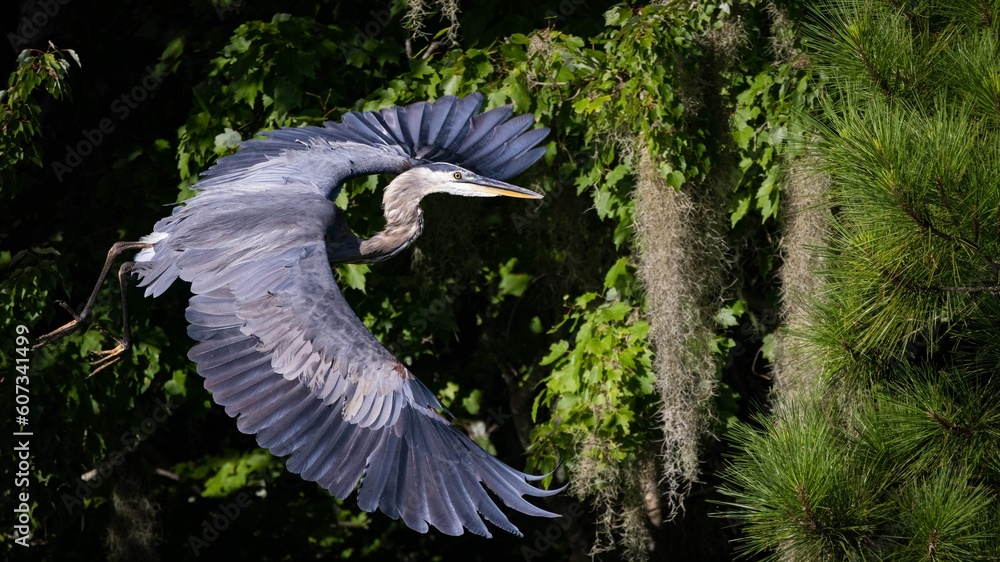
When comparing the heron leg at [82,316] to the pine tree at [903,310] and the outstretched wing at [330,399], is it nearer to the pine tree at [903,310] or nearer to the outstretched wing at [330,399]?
the outstretched wing at [330,399]

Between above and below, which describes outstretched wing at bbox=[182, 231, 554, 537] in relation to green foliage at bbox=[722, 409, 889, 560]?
above

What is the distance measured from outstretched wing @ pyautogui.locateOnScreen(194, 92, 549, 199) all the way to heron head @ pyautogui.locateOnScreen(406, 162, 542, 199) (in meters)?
0.15

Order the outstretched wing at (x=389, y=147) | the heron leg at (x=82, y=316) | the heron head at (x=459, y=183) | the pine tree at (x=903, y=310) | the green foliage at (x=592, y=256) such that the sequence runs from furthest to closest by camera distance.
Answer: the outstretched wing at (x=389, y=147)
the heron head at (x=459, y=183)
the heron leg at (x=82, y=316)
the green foliage at (x=592, y=256)
the pine tree at (x=903, y=310)

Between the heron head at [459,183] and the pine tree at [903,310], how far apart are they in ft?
4.57

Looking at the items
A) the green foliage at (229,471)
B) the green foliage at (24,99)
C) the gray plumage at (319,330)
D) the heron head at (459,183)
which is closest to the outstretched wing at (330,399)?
the gray plumage at (319,330)

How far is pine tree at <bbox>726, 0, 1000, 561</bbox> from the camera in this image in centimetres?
334

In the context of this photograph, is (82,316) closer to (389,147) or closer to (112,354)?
(112,354)

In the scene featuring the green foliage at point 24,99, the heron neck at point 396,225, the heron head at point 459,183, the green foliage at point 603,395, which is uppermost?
the green foliage at point 24,99

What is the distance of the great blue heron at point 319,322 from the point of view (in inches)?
142

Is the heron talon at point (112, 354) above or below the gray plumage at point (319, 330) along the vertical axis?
below

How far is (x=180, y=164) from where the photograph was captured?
214 inches

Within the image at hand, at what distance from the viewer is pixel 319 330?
3.89 meters

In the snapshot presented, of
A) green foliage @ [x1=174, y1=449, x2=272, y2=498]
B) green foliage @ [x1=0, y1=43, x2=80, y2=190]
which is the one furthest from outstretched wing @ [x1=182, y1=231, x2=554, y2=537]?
green foliage @ [x1=174, y1=449, x2=272, y2=498]

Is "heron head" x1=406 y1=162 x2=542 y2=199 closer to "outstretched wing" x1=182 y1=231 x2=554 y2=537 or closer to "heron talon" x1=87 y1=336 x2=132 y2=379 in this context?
"outstretched wing" x1=182 y1=231 x2=554 y2=537
